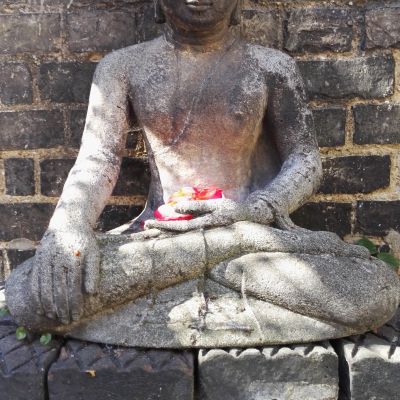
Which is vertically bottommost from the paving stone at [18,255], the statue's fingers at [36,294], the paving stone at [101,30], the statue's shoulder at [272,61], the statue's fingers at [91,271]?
the paving stone at [18,255]

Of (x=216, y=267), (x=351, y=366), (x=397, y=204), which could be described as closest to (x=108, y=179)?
(x=216, y=267)

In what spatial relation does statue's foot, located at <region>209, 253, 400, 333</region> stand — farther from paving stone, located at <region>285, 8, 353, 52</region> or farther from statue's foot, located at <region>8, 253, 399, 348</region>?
paving stone, located at <region>285, 8, 353, 52</region>

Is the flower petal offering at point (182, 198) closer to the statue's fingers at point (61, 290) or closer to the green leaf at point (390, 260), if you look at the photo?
the statue's fingers at point (61, 290)

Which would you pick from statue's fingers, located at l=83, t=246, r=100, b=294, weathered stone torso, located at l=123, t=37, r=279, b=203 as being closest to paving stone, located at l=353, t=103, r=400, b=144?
weathered stone torso, located at l=123, t=37, r=279, b=203

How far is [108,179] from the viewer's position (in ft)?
7.38

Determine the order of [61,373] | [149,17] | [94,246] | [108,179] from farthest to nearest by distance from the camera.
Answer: [149,17] < [108,179] < [94,246] < [61,373]

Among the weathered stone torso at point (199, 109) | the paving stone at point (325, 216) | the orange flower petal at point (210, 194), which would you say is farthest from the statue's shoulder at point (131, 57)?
the paving stone at point (325, 216)

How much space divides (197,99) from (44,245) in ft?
2.93

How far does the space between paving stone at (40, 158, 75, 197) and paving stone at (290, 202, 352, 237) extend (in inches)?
46.6

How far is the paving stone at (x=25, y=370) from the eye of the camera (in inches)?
69.6

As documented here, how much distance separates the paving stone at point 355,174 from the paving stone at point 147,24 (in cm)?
105

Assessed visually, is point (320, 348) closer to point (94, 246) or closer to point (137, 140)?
point (94, 246)

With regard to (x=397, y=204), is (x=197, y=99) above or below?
above

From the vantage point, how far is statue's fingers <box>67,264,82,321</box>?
1.79 m
